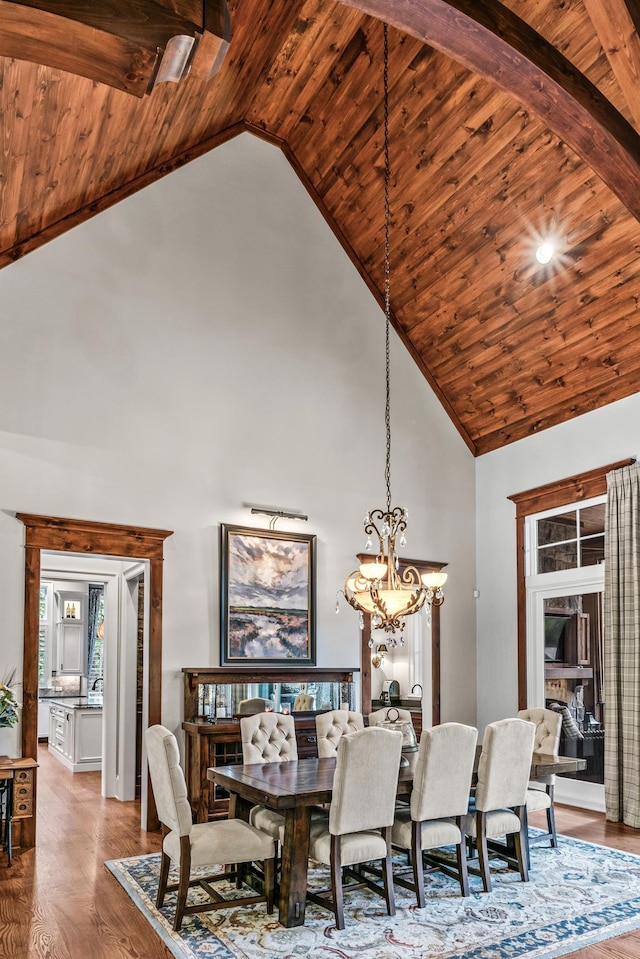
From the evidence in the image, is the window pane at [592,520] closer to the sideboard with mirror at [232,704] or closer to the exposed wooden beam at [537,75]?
the sideboard with mirror at [232,704]

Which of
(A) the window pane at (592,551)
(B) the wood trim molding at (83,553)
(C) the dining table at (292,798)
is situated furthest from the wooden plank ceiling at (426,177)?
(C) the dining table at (292,798)

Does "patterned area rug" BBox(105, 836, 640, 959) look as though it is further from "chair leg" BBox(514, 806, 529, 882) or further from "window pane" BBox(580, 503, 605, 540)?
"window pane" BBox(580, 503, 605, 540)

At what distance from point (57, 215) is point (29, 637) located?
11.3ft

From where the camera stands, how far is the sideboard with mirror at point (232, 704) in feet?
21.3

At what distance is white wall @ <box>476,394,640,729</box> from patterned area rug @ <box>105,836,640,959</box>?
3.42 meters

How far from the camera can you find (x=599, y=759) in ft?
24.0

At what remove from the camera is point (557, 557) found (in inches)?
317

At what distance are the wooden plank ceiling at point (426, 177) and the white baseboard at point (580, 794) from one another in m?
3.56

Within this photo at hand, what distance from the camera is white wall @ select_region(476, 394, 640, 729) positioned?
7836mm

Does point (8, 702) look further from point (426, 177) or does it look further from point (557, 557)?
point (426, 177)

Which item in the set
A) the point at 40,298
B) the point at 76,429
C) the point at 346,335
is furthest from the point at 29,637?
the point at 346,335

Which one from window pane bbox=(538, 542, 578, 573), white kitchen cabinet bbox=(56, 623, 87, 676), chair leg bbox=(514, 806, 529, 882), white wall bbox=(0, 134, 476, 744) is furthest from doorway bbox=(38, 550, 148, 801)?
white kitchen cabinet bbox=(56, 623, 87, 676)

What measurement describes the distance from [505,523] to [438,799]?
4494 mm

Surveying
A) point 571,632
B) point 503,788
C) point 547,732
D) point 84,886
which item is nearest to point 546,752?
point 547,732
